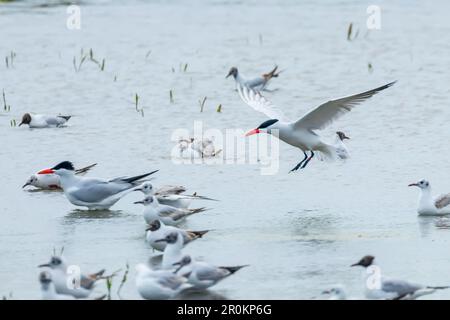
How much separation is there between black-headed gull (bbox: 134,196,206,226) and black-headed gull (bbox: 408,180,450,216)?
187cm

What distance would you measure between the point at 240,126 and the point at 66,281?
649 centimetres

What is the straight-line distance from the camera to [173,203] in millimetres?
10617

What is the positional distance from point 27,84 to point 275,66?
389 centimetres

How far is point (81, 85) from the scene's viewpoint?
17281mm

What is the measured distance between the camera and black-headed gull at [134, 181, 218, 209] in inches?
418

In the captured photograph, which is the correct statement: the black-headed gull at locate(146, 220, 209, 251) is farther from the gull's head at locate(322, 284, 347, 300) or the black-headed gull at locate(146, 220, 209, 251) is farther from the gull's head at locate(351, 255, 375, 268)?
the gull's head at locate(322, 284, 347, 300)

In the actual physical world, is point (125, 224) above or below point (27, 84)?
below

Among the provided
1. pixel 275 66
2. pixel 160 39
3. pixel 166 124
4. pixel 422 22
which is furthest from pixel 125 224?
pixel 422 22

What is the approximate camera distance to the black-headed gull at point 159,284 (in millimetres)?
8047

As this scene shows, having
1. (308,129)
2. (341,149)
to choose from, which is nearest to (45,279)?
(308,129)

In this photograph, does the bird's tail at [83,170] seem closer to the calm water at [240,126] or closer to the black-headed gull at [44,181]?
the black-headed gull at [44,181]
